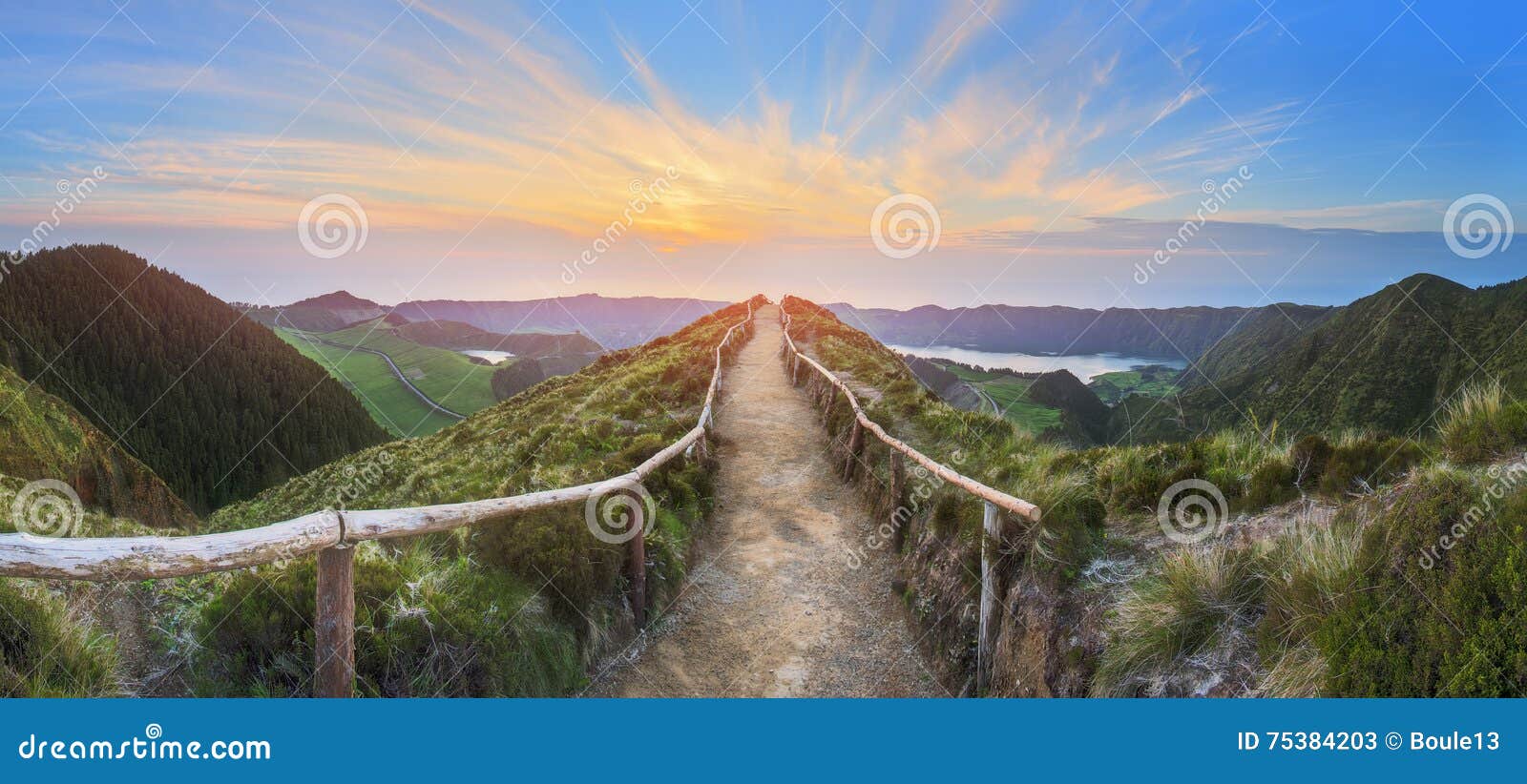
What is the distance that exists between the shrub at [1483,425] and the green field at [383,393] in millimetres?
124910

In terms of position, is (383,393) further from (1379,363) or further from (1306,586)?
(1306,586)

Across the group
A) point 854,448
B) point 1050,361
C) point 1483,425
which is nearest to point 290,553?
point 1483,425

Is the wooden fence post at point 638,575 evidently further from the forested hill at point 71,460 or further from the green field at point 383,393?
the green field at point 383,393

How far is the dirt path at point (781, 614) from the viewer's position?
6379 millimetres

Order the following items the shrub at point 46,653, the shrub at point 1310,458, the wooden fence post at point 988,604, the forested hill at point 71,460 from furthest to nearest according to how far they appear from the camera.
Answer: the forested hill at point 71,460 < the wooden fence post at point 988,604 < the shrub at point 1310,458 < the shrub at point 46,653

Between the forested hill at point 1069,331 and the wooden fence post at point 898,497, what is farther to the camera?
the forested hill at point 1069,331

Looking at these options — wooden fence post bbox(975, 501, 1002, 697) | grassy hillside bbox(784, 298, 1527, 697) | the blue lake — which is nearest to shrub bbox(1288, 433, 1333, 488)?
grassy hillside bbox(784, 298, 1527, 697)

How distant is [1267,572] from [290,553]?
5744mm

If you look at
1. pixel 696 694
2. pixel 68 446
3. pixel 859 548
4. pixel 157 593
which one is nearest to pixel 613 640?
pixel 696 694

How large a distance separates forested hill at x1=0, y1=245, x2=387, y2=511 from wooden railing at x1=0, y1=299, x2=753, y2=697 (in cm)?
9101

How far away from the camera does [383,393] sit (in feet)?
515

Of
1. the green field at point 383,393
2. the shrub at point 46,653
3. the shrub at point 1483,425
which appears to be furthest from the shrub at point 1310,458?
the green field at point 383,393

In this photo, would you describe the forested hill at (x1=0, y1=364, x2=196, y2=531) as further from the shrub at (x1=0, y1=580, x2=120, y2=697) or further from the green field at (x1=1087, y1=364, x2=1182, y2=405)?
the green field at (x1=1087, y1=364, x2=1182, y2=405)

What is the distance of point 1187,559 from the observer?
15.1 ft
